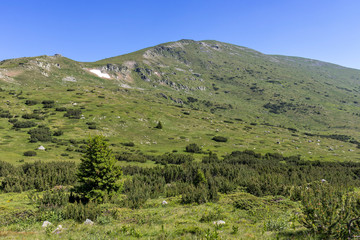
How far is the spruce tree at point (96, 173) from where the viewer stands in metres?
16.7

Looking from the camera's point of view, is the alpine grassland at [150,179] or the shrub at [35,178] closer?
the alpine grassland at [150,179]

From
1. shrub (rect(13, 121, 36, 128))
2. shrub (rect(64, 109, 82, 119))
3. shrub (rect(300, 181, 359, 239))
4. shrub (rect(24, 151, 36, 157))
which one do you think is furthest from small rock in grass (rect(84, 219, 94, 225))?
shrub (rect(64, 109, 82, 119))

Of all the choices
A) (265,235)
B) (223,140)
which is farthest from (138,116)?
(265,235)

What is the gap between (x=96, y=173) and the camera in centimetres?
1697

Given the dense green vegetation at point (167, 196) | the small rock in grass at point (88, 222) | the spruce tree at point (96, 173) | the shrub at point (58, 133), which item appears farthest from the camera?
the shrub at point (58, 133)

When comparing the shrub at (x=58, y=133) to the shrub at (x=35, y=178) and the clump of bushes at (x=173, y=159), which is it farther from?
the clump of bushes at (x=173, y=159)

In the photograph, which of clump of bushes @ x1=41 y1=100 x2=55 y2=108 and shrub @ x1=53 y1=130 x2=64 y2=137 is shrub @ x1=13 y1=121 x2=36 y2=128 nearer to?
shrub @ x1=53 y1=130 x2=64 y2=137

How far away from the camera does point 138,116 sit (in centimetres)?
8044

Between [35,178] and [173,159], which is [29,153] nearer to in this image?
[35,178]

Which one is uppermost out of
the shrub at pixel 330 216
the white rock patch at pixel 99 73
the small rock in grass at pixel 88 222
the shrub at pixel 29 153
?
the white rock patch at pixel 99 73

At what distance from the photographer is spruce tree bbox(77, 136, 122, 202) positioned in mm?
16719

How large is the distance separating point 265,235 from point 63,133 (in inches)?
2277

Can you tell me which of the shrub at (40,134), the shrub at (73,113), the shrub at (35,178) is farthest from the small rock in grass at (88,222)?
the shrub at (73,113)

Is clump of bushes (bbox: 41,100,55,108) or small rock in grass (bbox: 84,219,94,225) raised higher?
clump of bushes (bbox: 41,100,55,108)
